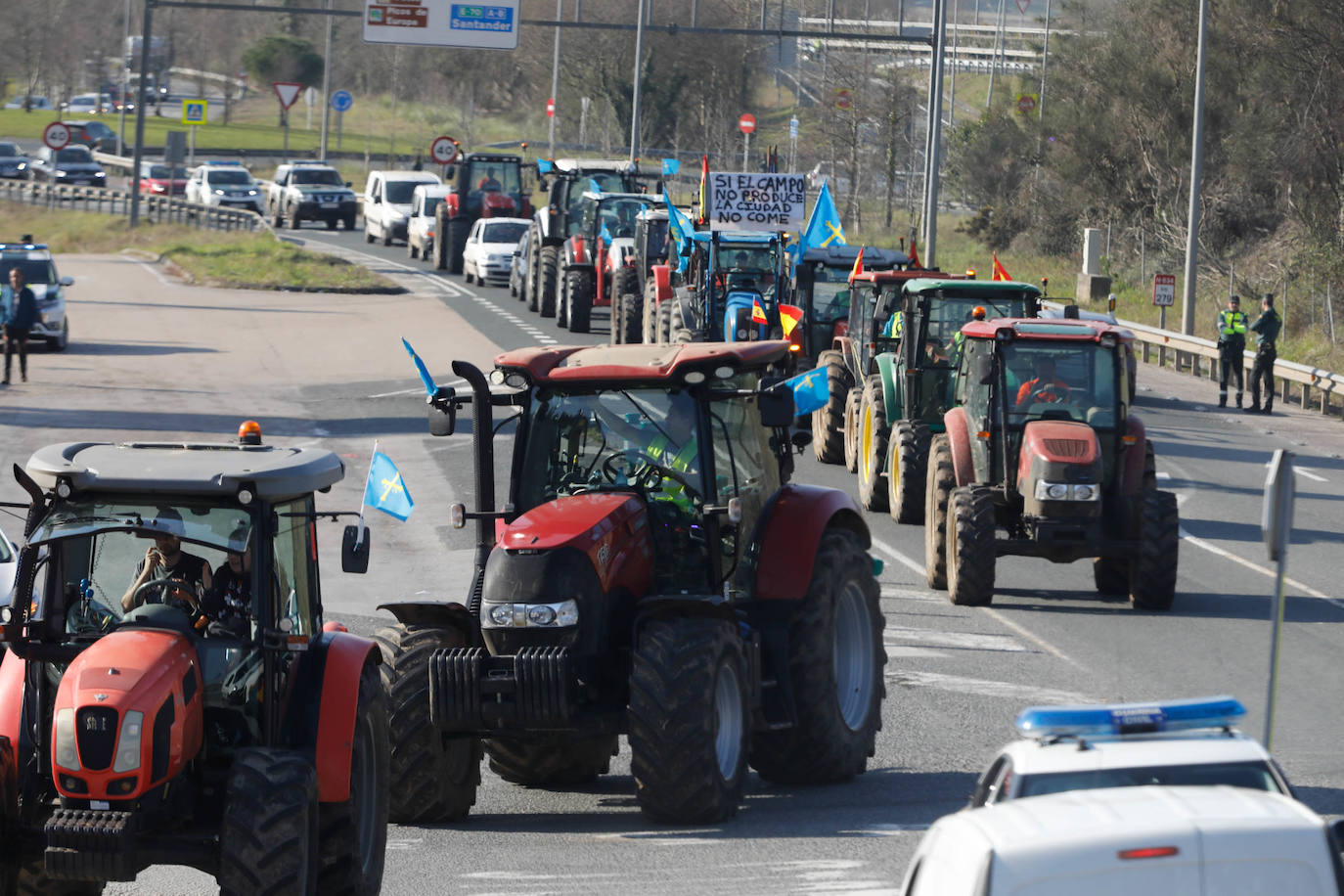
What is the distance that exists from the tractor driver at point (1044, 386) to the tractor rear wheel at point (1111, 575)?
1.46 m

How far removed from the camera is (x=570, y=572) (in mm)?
9453

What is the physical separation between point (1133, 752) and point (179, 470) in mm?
3585

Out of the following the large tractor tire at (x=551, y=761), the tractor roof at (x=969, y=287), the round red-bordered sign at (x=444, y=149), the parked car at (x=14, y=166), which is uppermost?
the round red-bordered sign at (x=444, y=149)

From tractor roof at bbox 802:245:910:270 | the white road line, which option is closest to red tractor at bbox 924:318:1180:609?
the white road line

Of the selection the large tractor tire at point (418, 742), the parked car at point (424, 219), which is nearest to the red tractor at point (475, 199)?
the parked car at point (424, 219)

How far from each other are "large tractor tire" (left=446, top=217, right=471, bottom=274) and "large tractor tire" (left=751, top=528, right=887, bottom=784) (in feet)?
122

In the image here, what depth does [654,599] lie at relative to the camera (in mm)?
9734

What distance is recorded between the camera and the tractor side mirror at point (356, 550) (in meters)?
7.88

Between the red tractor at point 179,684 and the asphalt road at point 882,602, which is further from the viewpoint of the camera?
the asphalt road at point 882,602

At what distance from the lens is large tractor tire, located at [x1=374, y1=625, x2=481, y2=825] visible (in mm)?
9719

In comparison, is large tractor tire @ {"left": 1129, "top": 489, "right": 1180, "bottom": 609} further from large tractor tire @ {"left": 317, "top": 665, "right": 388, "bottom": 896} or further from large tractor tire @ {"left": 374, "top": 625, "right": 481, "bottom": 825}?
large tractor tire @ {"left": 317, "top": 665, "right": 388, "bottom": 896}

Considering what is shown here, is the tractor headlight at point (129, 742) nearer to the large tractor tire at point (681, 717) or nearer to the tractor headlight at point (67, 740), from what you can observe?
the tractor headlight at point (67, 740)

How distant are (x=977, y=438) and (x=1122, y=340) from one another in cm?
150

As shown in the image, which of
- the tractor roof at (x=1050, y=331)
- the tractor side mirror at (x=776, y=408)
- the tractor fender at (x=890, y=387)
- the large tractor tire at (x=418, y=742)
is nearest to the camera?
the large tractor tire at (x=418, y=742)
